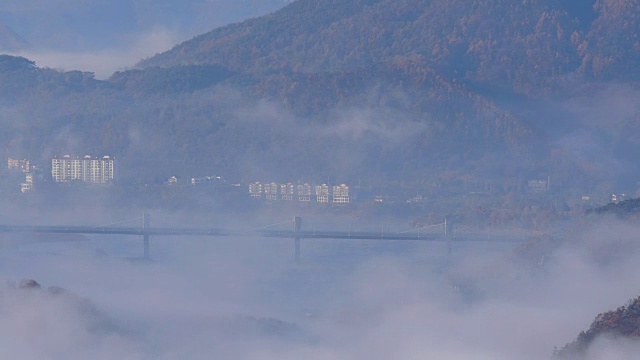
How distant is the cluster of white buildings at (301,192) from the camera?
41.4 metres

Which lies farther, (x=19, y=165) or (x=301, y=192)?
(x=19, y=165)

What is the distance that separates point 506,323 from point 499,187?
21.6 meters

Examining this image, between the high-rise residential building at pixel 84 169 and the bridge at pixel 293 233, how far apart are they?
271 inches

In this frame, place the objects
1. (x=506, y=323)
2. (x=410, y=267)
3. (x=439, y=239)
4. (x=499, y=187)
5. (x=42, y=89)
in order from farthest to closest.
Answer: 1. (x=42, y=89)
2. (x=499, y=187)
3. (x=439, y=239)
4. (x=410, y=267)
5. (x=506, y=323)

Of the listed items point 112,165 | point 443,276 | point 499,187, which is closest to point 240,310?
point 443,276

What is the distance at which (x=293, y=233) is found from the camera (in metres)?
35.1

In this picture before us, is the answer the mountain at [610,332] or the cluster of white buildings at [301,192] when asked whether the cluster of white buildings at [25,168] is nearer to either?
the cluster of white buildings at [301,192]

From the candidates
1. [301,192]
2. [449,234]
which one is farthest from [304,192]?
[449,234]

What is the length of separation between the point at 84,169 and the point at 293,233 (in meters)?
10.8

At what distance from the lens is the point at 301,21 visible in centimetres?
5278

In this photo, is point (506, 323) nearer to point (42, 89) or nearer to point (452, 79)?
point (452, 79)

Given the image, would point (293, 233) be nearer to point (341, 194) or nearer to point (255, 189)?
point (341, 194)

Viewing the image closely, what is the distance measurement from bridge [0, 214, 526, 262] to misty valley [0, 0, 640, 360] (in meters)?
0.10

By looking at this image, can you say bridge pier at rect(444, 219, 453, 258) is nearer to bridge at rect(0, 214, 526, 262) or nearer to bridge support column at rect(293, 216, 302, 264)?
bridge at rect(0, 214, 526, 262)
